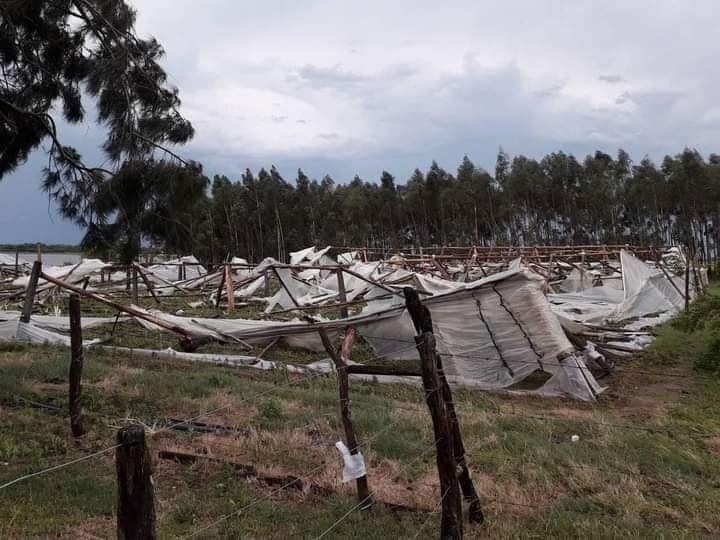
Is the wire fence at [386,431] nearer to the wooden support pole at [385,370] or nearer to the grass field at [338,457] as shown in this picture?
the grass field at [338,457]

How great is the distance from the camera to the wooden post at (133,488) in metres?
Result: 1.76

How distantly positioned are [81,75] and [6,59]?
0.57 meters

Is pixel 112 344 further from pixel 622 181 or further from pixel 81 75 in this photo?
pixel 622 181

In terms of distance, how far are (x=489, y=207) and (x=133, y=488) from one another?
159 ft

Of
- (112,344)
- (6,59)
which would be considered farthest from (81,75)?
(112,344)

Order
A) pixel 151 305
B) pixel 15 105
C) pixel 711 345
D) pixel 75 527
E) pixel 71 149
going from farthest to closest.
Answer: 1. pixel 151 305
2. pixel 711 345
3. pixel 71 149
4. pixel 15 105
5. pixel 75 527

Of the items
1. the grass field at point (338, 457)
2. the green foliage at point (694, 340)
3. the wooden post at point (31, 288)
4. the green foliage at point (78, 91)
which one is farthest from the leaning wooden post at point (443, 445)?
the wooden post at point (31, 288)

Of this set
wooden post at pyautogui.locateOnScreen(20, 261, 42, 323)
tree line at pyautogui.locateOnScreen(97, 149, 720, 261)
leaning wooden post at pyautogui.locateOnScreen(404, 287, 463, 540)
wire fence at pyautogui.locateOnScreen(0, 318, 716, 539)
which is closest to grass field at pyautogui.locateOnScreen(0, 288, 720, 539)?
wire fence at pyautogui.locateOnScreen(0, 318, 716, 539)

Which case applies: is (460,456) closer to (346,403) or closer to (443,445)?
(443,445)

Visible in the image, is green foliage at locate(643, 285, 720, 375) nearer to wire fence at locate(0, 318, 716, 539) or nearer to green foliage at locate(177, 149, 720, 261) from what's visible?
wire fence at locate(0, 318, 716, 539)

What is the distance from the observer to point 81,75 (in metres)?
5.17

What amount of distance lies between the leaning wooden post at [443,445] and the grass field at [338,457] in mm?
458

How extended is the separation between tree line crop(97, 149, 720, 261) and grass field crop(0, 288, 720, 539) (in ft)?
113

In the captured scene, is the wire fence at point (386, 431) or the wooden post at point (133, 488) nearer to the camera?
the wooden post at point (133, 488)
